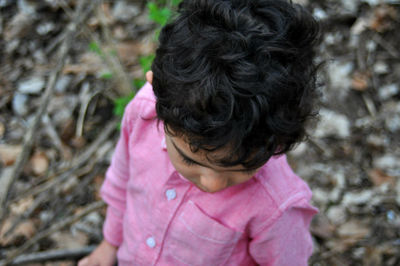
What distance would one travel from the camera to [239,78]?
0.96 metres

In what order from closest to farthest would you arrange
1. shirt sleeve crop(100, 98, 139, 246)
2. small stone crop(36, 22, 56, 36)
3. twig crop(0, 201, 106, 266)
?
shirt sleeve crop(100, 98, 139, 246) < twig crop(0, 201, 106, 266) < small stone crop(36, 22, 56, 36)

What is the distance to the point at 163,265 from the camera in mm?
1495

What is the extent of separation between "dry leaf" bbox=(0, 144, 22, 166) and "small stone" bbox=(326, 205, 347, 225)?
2.07m

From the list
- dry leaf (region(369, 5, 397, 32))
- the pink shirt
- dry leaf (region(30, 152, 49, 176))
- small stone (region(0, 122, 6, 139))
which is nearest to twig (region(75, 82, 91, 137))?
dry leaf (region(30, 152, 49, 176))

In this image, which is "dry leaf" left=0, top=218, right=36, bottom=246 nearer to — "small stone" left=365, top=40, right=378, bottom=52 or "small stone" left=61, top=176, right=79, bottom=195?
"small stone" left=61, top=176, right=79, bottom=195

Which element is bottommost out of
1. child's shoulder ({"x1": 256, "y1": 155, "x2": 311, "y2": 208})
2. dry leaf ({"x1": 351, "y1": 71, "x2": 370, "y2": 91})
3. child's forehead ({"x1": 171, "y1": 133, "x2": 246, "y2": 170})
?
dry leaf ({"x1": 351, "y1": 71, "x2": 370, "y2": 91})

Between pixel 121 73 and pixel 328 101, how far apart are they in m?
1.44

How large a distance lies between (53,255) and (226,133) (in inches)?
67.7

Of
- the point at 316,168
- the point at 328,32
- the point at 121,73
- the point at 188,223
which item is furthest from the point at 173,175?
the point at 328,32

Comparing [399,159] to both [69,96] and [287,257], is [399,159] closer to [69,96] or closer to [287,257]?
[287,257]

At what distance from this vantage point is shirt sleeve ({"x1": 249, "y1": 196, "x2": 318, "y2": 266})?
1268mm

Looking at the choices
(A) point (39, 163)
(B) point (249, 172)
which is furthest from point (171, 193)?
(A) point (39, 163)

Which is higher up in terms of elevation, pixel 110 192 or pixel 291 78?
pixel 291 78

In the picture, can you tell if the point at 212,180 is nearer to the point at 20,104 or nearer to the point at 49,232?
the point at 49,232
